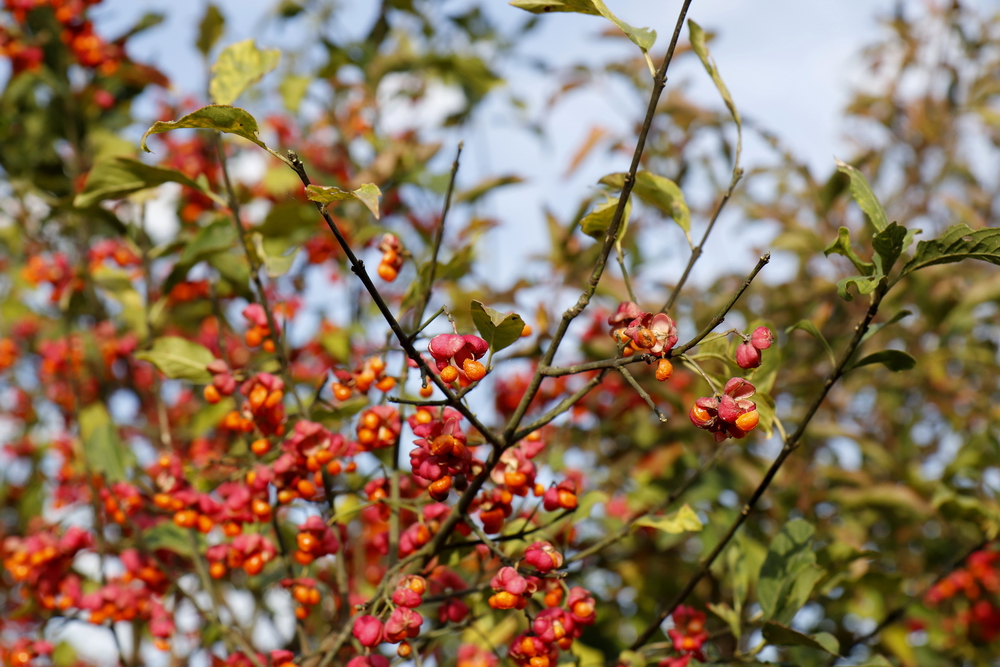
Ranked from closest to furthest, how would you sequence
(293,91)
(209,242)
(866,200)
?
(866,200), (209,242), (293,91)

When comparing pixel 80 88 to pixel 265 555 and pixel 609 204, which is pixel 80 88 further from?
pixel 609 204

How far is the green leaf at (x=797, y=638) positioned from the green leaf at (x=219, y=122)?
1.28 m

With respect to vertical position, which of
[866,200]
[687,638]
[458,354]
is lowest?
[687,638]

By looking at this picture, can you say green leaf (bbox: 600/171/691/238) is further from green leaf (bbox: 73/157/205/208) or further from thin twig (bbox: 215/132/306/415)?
green leaf (bbox: 73/157/205/208)

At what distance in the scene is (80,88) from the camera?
11.3 feet

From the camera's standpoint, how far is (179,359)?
6.17 feet

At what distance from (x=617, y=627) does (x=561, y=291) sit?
131cm

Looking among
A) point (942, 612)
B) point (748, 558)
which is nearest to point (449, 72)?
point (748, 558)

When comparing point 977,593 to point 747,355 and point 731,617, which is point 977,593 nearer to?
point 731,617

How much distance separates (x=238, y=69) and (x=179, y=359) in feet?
2.47

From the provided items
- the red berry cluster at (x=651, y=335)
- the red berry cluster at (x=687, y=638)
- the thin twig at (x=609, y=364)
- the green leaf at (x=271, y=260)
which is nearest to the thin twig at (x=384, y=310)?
the thin twig at (x=609, y=364)

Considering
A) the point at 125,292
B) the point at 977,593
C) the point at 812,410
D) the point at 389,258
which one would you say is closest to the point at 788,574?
the point at 812,410

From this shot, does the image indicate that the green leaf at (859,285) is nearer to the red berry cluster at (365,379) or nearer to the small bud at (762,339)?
the small bud at (762,339)

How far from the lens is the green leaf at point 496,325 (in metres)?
1.15
